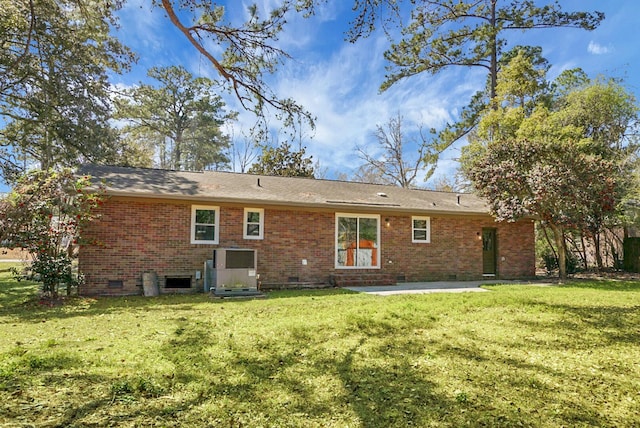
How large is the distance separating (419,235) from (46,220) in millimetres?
10586

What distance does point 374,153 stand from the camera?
1132 inches

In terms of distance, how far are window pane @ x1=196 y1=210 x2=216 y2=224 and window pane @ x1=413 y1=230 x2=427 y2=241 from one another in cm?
668

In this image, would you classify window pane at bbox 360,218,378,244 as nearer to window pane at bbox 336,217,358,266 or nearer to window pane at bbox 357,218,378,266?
window pane at bbox 357,218,378,266

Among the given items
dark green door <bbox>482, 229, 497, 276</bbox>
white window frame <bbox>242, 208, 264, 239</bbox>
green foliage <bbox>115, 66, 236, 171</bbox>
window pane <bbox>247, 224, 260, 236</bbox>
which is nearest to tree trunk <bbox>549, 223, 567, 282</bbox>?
dark green door <bbox>482, 229, 497, 276</bbox>

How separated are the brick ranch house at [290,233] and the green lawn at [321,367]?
2672mm

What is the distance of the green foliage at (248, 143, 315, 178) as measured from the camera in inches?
930

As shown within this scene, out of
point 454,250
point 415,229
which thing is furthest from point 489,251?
point 415,229

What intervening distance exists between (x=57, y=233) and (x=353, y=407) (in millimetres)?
8067

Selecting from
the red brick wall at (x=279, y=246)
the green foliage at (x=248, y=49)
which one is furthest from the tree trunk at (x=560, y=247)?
the green foliage at (x=248, y=49)

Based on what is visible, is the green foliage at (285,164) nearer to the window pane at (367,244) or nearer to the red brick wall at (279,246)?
the window pane at (367,244)

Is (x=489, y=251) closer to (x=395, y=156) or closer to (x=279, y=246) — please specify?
(x=279, y=246)

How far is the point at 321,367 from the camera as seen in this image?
405cm

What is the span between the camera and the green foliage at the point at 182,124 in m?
28.4

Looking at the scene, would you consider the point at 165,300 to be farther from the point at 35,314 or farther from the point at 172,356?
the point at 172,356
